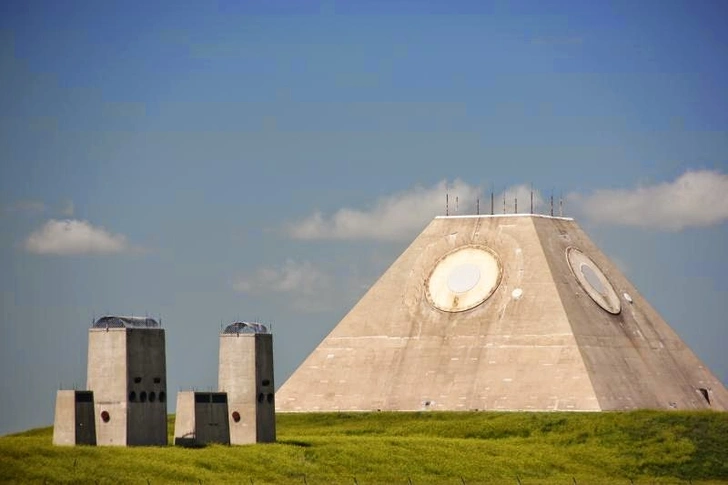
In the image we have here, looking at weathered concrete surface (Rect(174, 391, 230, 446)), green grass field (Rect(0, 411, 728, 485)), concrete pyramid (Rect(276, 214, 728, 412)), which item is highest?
concrete pyramid (Rect(276, 214, 728, 412))

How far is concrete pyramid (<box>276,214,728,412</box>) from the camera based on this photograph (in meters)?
117

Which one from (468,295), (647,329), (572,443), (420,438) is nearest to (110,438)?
(420,438)

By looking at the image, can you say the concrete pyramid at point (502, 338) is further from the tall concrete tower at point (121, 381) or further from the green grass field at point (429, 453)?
the tall concrete tower at point (121, 381)

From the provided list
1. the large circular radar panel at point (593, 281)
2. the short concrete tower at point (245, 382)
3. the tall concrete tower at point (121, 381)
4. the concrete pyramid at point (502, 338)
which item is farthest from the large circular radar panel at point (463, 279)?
the tall concrete tower at point (121, 381)

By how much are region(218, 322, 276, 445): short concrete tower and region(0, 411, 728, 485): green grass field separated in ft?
6.81

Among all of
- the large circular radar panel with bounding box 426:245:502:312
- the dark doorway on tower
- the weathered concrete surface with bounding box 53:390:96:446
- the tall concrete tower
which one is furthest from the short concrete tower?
the dark doorway on tower

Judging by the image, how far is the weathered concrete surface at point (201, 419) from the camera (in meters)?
95.6

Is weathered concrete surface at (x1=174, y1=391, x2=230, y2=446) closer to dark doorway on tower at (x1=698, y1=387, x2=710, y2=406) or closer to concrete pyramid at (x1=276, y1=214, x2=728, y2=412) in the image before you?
concrete pyramid at (x1=276, y1=214, x2=728, y2=412)

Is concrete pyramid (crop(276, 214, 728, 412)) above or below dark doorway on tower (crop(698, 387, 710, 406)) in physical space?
above

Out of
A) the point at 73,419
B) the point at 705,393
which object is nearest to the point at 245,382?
the point at 73,419

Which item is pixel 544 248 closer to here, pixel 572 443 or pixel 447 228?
pixel 447 228

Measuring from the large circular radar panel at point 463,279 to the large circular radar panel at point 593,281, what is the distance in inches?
218

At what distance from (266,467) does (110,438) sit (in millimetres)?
7739

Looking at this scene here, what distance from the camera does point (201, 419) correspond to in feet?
315
